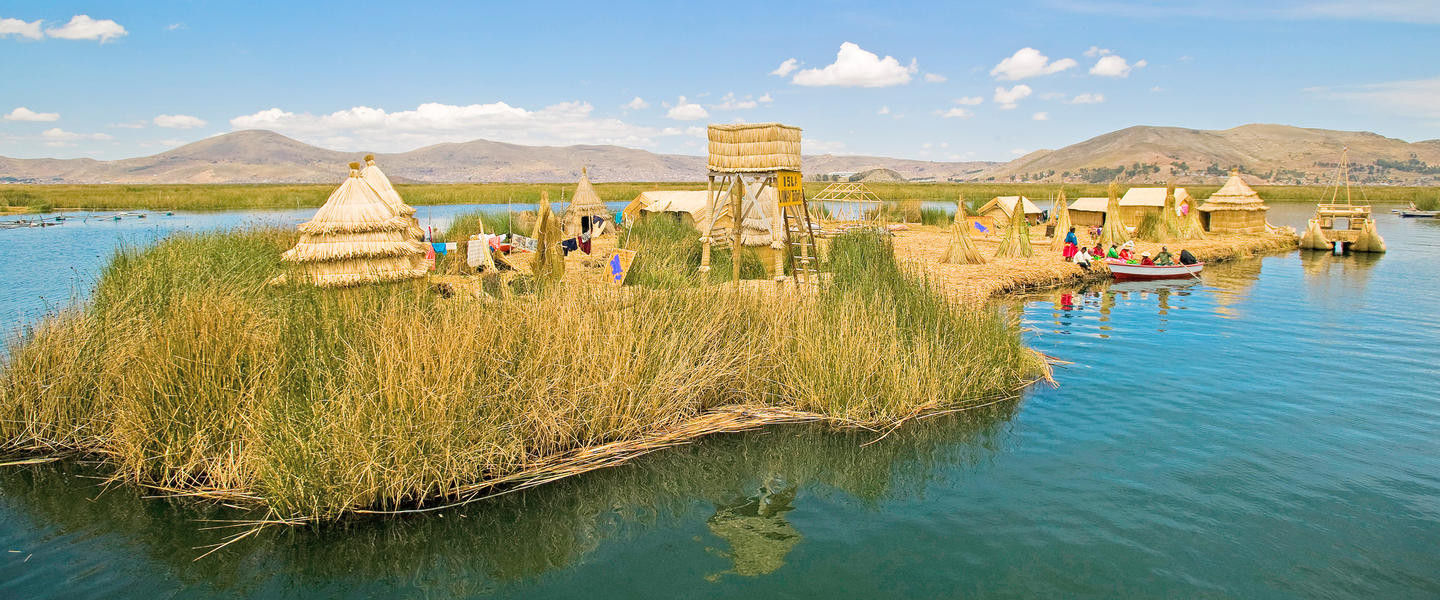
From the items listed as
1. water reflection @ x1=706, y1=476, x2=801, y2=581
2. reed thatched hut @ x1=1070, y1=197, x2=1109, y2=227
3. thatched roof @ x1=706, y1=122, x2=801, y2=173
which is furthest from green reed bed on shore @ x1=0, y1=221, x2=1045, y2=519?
reed thatched hut @ x1=1070, y1=197, x2=1109, y2=227

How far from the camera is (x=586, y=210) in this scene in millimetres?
25047

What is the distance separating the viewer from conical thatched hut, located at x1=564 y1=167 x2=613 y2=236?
23.8 meters

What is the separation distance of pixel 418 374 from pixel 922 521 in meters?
4.05

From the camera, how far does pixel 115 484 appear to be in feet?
19.4

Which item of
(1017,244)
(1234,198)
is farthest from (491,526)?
(1234,198)

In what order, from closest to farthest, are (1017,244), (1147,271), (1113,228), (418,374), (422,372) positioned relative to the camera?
(418,374) < (422,372) < (1147,271) < (1017,244) < (1113,228)

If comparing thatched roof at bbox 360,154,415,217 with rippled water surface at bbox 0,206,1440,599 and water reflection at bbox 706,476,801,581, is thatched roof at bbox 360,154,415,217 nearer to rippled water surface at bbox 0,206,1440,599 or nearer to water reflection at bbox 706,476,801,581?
rippled water surface at bbox 0,206,1440,599

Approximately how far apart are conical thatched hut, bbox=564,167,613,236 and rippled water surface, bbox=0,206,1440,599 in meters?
17.6

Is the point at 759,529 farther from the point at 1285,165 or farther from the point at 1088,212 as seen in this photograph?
the point at 1285,165

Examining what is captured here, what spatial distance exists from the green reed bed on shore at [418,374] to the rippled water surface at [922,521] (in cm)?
36

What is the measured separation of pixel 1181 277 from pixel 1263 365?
961 centimetres

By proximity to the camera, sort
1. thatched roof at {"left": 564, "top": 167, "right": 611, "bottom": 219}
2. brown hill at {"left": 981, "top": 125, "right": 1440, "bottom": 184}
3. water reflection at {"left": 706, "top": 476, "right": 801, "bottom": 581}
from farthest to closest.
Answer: brown hill at {"left": 981, "top": 125, "right": 1440, "bottom": 184}
thatched roof at {"left": 564, "top": 167, "right": 611, "bottom": 219}
water reflection at {"left": 706, "top": 476, "right": 801, "bottom": 581}

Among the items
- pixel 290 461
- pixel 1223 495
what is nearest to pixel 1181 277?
pixel 1223 495

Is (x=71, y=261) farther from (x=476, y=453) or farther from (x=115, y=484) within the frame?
(x=476, y=453)
